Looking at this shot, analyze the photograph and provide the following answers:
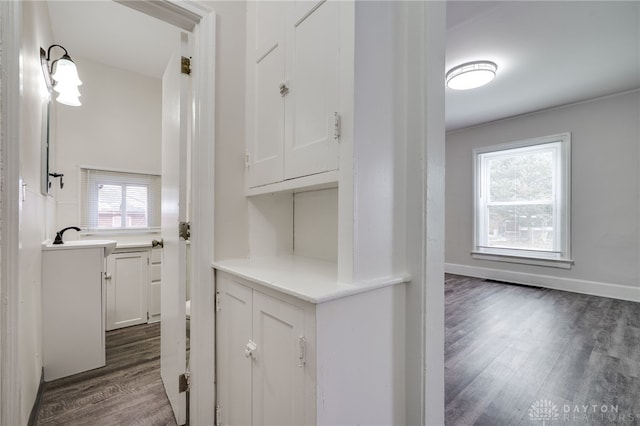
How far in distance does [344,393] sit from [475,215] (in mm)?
4824

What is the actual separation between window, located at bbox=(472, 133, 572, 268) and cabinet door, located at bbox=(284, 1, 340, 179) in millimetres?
4517

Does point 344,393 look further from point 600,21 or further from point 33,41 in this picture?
point 600,21

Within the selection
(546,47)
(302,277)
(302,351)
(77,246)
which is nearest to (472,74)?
(546,47)

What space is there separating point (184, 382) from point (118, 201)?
8.42 feet

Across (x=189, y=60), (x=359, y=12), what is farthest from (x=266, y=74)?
(x=359, y=12)

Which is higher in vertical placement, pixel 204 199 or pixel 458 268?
pixel 204 199

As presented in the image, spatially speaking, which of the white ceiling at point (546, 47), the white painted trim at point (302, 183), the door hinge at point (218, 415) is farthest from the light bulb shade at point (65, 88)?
the white ceiling at point (546, 47)

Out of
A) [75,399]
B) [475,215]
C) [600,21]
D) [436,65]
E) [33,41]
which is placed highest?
[600,21]

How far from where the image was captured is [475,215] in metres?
4.84

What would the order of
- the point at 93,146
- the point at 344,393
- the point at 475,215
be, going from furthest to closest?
1. the point at 475,215
2. the point at 93,146
3. the point at 344,393

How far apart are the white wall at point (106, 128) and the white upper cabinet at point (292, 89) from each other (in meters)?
2.46

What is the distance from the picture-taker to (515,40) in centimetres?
252

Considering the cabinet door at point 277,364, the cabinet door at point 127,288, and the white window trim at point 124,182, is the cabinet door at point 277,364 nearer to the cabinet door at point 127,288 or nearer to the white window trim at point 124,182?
the cabinet door at point 127,288

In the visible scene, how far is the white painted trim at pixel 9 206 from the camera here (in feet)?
3.25
